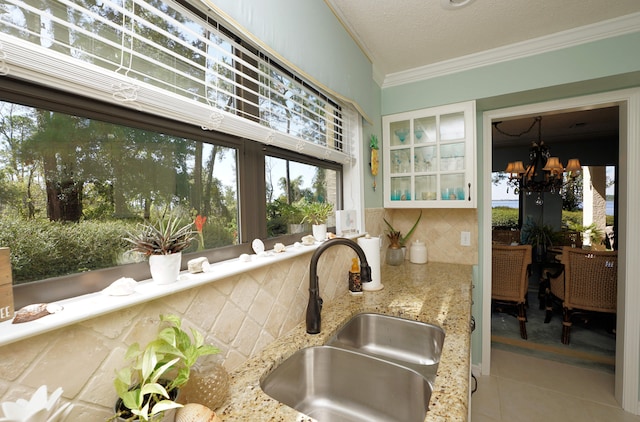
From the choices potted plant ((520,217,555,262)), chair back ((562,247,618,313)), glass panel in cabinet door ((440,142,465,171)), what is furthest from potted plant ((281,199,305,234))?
potted plant ((520,217,555,262))

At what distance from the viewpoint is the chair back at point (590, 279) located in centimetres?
268

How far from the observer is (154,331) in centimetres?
69

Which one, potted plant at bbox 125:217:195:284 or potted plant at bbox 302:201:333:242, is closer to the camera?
potted plant at bbox 125:217:195:284

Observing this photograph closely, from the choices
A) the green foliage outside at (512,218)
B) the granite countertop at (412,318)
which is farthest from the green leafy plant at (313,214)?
the green foliage outside at (512,218)

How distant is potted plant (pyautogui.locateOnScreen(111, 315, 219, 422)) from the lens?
511 mm

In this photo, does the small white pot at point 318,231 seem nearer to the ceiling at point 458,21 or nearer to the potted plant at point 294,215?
the potted plant at point 294,215

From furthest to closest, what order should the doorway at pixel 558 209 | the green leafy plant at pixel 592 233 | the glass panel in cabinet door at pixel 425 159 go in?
1. the green leafy plant at pixel 592 233
2. the doorway at pixel 558 209
3. the glass panel in cabinet door at pixel 425 159

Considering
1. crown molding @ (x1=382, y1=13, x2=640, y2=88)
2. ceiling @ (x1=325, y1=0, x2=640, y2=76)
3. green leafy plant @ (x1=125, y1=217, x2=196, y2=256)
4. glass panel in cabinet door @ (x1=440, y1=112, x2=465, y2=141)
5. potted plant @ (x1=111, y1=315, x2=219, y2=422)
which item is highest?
ceiling @ (x1=325, y1=0, x2=640, y2=76)

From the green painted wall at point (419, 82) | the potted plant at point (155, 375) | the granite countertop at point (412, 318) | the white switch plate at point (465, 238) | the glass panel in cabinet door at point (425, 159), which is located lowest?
the granite countertop at point (412, 318)

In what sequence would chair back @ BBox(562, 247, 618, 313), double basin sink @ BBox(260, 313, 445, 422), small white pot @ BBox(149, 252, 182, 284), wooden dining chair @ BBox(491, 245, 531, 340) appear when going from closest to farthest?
small white pot @ BBox(149, 252, 182, 284)
double basin sink @ BBox(260, 313, 445, 422)
chair back @ BBox(562, 247, 618, 313)
wooden dining chair @ BBox(491, 245, 531, 340)

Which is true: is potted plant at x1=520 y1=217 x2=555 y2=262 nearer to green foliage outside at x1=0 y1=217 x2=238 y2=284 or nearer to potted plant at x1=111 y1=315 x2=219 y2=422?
potted plant at x1=111 y1=315 x2=219 y2=422

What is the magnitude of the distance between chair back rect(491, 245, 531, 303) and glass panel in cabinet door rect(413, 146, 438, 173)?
150cm

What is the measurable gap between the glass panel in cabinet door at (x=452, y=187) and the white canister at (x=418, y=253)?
47 cm

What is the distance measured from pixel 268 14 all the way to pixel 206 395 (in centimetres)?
119
